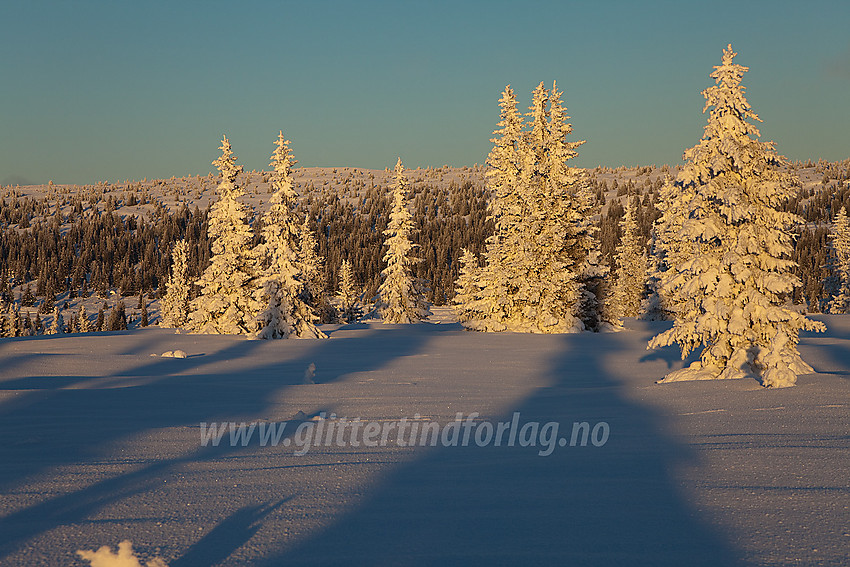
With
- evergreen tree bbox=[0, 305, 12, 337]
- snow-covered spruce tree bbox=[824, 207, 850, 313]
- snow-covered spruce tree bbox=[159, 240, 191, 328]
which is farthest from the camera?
evergreen tree bbox=[0, 305, 12, 337]

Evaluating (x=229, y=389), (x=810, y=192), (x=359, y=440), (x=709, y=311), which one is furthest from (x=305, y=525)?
(x=810, y=192)

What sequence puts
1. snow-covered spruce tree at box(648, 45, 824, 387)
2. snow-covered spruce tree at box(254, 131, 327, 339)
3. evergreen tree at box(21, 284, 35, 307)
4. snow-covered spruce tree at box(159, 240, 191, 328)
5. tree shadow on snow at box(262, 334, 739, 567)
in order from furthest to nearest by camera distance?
evergreen tree at box(21, 284, 35, 307) < snow-covered spruce tree at box(159, 240, 191, 328) < snow-covered spruce tree at box(254, 131, 327, 339) < snow-covered spruce tree at box(648, 45, 824, 387) < tree shadow on snow at box(262, 334, 739, 567)

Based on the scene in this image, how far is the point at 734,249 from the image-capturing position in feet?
39.5

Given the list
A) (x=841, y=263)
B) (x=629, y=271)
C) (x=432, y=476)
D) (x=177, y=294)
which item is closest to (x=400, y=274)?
(x=629, y=271)

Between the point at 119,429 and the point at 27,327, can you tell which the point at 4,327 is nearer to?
the point at 27,327


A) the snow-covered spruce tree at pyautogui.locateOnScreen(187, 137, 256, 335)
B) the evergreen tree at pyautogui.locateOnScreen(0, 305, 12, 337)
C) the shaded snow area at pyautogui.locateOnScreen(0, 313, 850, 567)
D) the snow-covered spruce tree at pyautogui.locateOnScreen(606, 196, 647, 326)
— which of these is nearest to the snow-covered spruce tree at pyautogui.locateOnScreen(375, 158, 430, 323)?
the snow-covered spruce tree at pyautogui.locateOnScreen(187, 137, 256, 335)

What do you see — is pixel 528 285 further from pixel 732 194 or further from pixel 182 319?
pixel 182 319

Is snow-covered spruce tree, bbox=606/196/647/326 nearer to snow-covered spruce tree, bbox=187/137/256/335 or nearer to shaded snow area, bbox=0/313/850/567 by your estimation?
snow-covered spruce tree, bbox=187/137/256/335

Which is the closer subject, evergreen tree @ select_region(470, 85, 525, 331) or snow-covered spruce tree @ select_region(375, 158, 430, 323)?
evergreen tree @ select_region(470, 85, 525, 331)

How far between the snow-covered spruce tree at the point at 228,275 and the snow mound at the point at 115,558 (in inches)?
1098

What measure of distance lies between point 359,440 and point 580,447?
99.3 inches

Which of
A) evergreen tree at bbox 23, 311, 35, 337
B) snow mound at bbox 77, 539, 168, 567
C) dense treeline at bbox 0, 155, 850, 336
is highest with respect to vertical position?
dense treeline at bbox 0, 155, 850, 336

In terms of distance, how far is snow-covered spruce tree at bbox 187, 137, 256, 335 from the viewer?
31125 millimetres

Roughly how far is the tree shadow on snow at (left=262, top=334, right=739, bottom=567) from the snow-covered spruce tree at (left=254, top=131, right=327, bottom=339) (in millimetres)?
22394
